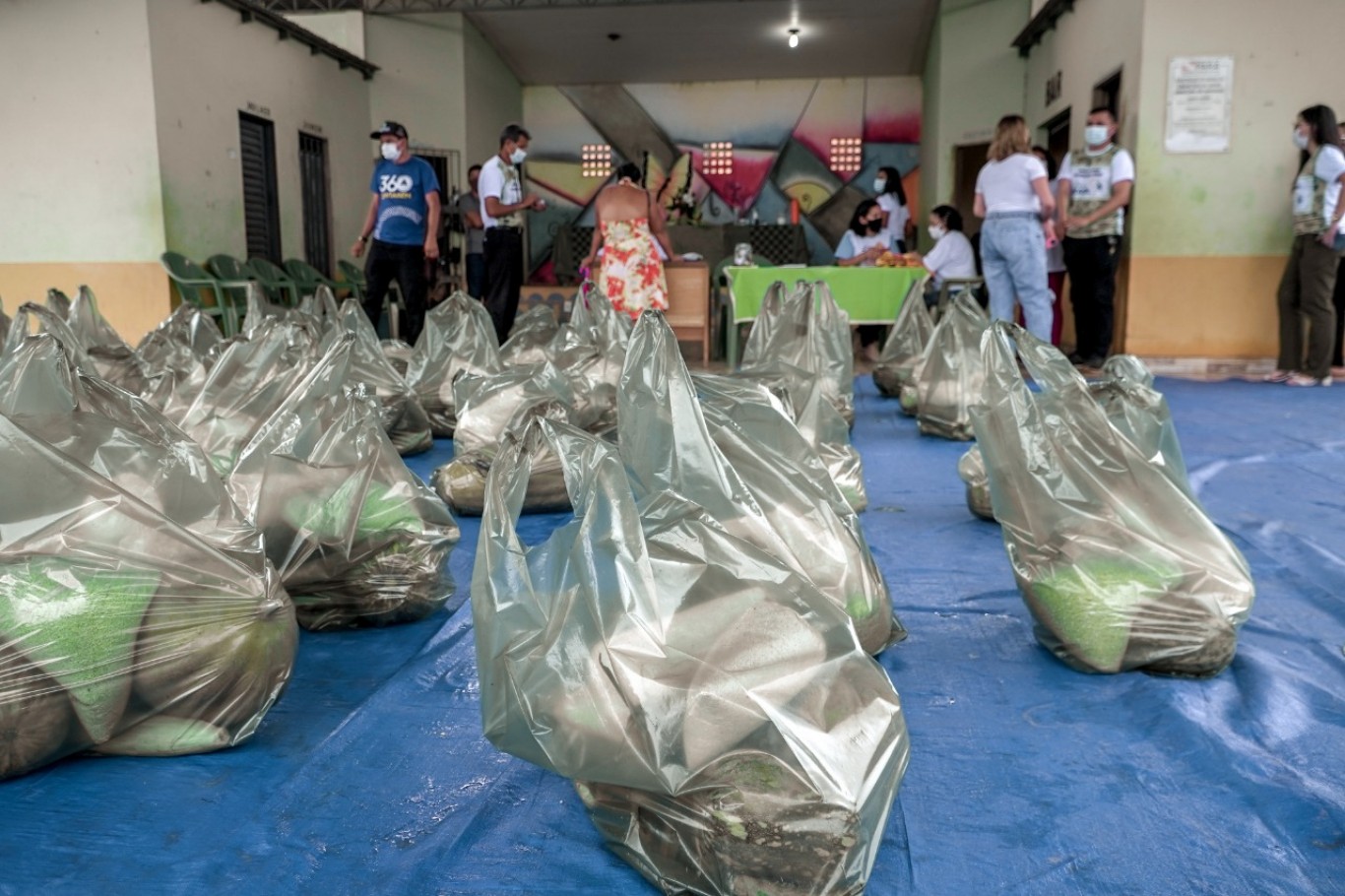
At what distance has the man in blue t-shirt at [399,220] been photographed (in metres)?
6.03

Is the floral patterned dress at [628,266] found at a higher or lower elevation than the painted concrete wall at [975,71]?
lower

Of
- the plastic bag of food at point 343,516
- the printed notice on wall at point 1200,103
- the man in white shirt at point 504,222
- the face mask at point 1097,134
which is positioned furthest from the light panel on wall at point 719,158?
the plastic bag of food at point 343,516

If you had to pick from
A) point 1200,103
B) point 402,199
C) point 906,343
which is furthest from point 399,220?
point 1200,103

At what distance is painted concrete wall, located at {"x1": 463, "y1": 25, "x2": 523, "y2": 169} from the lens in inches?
443

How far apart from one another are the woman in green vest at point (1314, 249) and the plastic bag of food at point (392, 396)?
477cm

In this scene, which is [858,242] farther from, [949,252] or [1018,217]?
[1018,217]

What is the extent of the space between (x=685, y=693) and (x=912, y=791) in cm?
45

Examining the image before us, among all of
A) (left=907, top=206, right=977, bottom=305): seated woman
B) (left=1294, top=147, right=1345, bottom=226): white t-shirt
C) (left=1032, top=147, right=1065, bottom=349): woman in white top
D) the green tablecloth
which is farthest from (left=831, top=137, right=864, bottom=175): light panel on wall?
(left=1294, top=147, right=1345, bottom=226): white t-shirt

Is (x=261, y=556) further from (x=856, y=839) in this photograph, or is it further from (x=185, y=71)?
(x=185, y=71)

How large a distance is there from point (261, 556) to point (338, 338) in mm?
947

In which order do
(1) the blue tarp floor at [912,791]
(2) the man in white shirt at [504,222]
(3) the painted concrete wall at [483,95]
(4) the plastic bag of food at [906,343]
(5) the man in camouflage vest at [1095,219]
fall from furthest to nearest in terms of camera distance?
(3) the painted concrete wall at [483,95] < (2) the man in white shirt at [504,222] < (5) the man in camouflage vest at [1095,219] < (4) the plastic bag of food at [906,343] < (1) the blue tarp floor at [912,791]

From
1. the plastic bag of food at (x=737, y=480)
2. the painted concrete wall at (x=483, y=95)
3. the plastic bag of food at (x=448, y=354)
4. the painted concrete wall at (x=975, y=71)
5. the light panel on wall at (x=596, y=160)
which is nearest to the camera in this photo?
the plastic bag of food at (x=737, y=480)

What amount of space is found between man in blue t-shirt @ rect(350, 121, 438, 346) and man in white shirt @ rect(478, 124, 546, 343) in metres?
0.35

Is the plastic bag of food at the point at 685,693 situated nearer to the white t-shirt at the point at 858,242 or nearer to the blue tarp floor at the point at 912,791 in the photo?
the blue tarp floor at the point at 912,791
